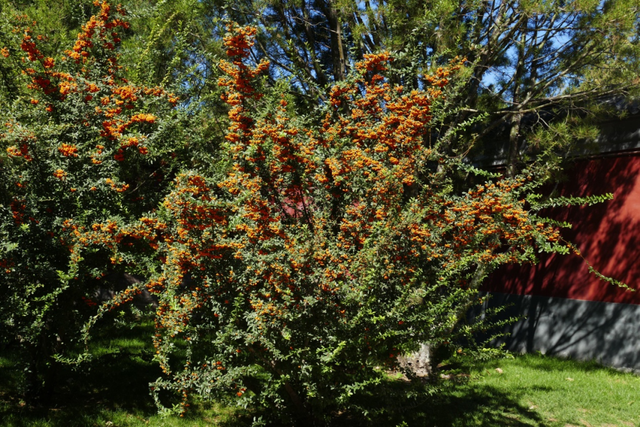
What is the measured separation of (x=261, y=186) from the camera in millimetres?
4395

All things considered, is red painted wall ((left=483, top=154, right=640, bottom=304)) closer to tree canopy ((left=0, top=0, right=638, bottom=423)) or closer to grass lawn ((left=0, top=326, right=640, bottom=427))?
grass lawn ((left=0, top=326, right=640, bottom=427))

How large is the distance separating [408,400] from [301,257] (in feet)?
6.74

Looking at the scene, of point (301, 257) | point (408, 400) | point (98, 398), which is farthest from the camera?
point (98, 398)

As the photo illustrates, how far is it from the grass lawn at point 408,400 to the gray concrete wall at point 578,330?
0.31 m

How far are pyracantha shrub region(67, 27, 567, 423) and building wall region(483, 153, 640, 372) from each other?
3574 millimetres

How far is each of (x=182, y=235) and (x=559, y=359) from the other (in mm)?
6295

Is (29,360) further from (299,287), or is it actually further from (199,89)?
(199,89)

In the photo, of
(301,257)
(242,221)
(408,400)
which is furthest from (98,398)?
(408,400)

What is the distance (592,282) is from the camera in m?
7.54

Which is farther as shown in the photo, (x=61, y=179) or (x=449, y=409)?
(x=449, y=409)

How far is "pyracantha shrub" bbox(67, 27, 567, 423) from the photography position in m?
3.76

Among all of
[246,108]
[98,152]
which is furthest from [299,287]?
[98,152]

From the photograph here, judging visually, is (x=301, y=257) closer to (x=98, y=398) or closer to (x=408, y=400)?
(x=408, y=400)

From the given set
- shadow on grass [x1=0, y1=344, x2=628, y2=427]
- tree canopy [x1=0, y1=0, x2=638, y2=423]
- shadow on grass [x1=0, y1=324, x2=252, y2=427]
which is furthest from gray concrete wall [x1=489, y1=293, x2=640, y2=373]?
shadow on grass [x1=0, y1=324, x2=252, y2=427]
